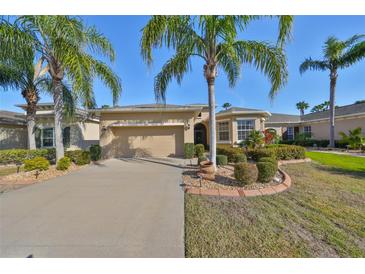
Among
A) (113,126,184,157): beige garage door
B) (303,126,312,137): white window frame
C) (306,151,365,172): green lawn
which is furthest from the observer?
(303,126,312,137): white window frame

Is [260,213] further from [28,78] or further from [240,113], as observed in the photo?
[28,78]

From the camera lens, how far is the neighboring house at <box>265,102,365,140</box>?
1761 centimetres

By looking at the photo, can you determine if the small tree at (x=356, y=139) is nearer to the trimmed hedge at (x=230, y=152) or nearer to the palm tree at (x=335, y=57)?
the palm tree at (x=335, y=57)

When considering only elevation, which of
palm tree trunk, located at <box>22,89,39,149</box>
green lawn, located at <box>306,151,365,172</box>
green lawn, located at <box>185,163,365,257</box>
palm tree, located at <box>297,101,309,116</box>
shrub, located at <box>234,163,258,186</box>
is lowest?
green lawn, located at <box>185,163,365,257</box>

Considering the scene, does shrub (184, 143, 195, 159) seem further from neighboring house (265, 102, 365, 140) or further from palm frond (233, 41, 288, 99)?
neighboring house (265, 102, 365, 140)

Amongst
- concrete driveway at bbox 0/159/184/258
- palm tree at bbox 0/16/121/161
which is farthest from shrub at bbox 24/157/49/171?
palm tree at bbox 0/16/121/161

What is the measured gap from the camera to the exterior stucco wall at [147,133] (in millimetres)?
13359

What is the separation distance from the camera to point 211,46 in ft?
21.9

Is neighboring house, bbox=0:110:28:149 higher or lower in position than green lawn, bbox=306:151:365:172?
higher

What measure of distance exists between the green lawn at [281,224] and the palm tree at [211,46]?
9.06ft

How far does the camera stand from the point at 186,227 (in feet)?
11.2

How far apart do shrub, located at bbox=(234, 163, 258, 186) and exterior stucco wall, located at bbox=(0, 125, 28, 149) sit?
56.6 ft

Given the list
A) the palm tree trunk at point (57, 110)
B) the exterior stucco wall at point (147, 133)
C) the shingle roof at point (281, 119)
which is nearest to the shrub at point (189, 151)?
the exterior stucco wall at point (147, 133)
